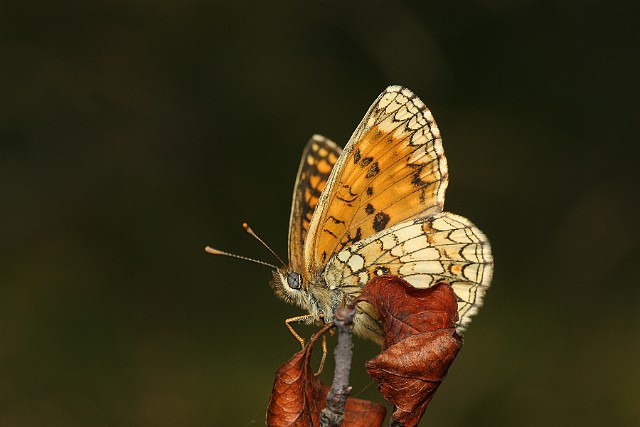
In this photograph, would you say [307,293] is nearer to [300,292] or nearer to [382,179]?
[300,292]

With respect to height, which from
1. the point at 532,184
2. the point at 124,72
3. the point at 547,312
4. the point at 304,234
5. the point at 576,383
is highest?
the point at 124,72

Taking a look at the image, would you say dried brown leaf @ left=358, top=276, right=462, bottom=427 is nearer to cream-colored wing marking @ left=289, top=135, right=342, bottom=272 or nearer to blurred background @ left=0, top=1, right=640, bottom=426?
cream-colored wing marking @ left=289, top=135, right=342, bottom=272

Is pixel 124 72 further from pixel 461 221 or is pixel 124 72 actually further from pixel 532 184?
pixel 461 221

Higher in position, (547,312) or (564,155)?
(564,155)

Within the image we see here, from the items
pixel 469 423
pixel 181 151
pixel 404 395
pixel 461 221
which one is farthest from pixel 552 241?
pixel 404 395

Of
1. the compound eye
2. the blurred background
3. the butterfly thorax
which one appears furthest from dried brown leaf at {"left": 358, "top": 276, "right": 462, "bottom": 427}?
the blurred background

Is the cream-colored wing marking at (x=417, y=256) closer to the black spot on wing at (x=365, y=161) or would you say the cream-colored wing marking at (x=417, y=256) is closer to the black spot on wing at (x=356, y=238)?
the black spot on wing at (x=356, y=238)

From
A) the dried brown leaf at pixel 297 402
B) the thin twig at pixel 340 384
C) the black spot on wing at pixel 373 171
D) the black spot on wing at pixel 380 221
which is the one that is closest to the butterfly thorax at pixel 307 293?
the black spot on wing at pixel 380 221

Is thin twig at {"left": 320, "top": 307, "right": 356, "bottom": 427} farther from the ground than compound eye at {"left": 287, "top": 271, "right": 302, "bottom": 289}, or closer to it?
closer to it
